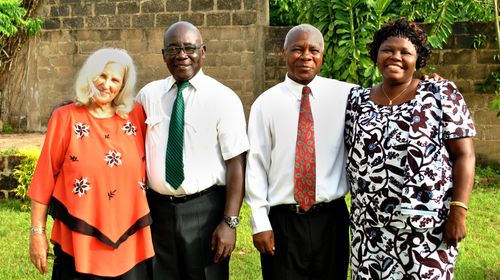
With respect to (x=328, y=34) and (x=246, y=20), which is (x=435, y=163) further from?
(x=246, y=20)

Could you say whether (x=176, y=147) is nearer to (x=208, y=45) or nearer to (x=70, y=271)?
(x=70, y=271)

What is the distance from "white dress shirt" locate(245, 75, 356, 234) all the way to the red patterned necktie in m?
0.03

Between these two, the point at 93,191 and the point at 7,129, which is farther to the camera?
the point at 7,129

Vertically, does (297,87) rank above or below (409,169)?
above

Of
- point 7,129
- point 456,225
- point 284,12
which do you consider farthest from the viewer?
point 284,12

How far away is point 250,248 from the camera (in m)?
5.25

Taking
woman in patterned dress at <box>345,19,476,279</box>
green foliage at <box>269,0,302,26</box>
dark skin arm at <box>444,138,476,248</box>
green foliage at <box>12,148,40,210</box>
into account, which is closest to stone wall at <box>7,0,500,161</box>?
green foliage at <box>12,148,40,210</box>

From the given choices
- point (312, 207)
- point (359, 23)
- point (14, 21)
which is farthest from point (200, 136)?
point (14, 21)

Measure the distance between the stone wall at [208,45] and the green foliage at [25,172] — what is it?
1.82 metres

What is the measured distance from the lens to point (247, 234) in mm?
5621

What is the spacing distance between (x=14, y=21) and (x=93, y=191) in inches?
348

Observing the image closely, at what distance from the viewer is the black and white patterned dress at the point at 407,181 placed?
2592mm

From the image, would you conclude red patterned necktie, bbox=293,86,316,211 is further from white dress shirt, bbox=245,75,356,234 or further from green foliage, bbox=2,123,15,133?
green foliage, bbox=2,123,15,133

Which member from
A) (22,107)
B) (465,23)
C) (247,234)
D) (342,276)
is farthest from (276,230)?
(22,107)
